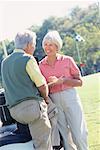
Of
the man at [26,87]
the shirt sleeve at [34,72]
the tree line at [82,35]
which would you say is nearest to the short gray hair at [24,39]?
the man at [26,87]

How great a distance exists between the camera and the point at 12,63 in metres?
3.05

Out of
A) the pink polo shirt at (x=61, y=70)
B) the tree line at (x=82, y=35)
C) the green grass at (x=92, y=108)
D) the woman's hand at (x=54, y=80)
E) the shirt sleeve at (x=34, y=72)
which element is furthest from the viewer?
the tree line at (x=82, y=35)

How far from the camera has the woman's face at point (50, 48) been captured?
344cm

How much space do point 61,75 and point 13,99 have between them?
604 millimetres

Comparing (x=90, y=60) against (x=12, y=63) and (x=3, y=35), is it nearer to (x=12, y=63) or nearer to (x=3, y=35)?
(x=3, y=35)

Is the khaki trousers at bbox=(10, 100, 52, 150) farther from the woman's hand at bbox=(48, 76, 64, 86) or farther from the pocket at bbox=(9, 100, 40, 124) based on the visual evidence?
the woman's hand at bbox=(48, 76, 64, 86)

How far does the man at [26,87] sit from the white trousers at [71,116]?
1.35ft

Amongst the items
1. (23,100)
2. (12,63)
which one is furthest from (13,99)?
(12,63)

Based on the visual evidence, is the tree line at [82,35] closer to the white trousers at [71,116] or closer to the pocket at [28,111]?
the white trousers at [71,116]

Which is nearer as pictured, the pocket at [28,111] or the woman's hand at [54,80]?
the pocket at [28,111]

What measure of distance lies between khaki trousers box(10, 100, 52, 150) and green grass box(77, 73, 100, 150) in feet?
5.22

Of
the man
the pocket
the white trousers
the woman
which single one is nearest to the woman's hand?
the woman

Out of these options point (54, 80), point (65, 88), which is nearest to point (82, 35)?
point (65, 88)

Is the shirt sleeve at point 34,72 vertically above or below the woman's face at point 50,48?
below
